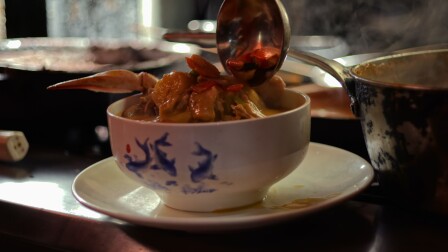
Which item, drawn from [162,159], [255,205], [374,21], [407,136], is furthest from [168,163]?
[374,21]

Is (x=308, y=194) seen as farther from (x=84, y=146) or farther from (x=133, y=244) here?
(x=84, y=146)

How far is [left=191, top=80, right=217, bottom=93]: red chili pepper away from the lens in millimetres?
558

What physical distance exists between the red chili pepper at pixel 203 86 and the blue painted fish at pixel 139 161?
7 cm

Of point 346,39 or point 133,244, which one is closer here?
point 133,244

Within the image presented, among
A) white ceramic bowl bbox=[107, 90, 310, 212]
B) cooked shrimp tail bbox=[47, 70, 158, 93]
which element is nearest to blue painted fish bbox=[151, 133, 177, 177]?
white ceramic bowl bbox=[107, 90, 310, 212]

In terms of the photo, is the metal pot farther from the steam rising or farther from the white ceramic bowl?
the steam rising

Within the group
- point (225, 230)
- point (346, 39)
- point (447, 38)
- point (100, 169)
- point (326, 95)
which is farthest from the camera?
point (346, 39)

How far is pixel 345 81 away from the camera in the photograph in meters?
0.60

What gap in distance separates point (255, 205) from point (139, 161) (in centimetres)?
13

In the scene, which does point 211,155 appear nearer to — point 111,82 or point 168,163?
point 168,163

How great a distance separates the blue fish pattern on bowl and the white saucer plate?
0.03 m

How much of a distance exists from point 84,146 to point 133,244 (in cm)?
38

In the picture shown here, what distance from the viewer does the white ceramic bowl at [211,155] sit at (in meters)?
0.52

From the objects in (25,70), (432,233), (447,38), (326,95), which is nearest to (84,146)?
(25,70)
